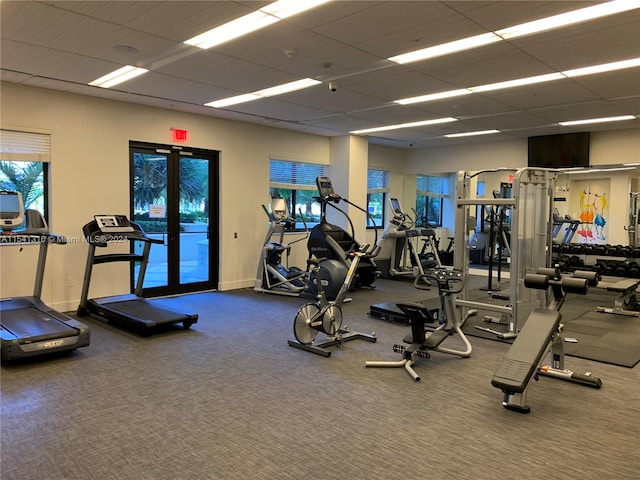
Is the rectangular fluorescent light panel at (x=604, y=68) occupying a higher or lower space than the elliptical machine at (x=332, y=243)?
higher

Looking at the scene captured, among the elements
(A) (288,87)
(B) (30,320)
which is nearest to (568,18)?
(A) (288,87)

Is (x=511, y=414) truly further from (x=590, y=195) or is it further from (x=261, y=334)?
(x=590, y=195)

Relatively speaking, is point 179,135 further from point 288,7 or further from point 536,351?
point 536,351

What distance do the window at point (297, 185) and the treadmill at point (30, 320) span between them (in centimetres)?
423

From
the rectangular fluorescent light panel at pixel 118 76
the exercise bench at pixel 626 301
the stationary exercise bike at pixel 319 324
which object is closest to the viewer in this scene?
the stationary exercise bike at pixel 319 324

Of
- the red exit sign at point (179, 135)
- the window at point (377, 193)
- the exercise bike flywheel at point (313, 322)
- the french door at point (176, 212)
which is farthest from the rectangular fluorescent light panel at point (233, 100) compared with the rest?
the window at point (377, 193)

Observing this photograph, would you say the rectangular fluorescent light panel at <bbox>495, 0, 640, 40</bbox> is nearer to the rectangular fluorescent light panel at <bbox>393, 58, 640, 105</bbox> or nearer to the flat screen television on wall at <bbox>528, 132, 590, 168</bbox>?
the rectangular fluorescent light panel at <bbox>393, 58, 640, 105</bbox>

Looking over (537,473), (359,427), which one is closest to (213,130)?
(359,427)

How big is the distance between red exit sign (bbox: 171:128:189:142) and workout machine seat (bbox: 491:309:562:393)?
5.68 metres

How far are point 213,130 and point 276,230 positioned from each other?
197 cm

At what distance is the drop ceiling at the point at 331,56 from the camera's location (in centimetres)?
363

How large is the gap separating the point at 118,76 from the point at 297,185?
4293mm

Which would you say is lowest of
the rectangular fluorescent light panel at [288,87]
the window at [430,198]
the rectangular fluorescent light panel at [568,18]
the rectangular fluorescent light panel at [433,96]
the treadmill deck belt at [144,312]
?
the treadmill deck belt at [144,312]

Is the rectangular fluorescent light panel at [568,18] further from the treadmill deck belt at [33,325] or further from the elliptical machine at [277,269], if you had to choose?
the treadmill deck belt at [33,325]
